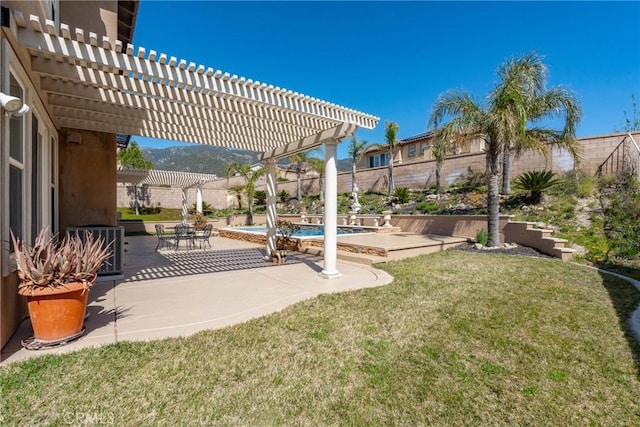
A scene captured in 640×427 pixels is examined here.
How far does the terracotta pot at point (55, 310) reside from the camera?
11.1 ft

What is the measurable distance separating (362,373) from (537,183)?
13146 millimetres

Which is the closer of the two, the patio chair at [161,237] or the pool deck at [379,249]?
the pool deck at [379,249]

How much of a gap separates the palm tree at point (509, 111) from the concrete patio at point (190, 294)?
5697 mm

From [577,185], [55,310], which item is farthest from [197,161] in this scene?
[55,310]

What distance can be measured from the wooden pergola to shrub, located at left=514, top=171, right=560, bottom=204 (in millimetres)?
9380

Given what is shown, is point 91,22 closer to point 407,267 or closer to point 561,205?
point 407,267

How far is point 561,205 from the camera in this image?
12.2 meters

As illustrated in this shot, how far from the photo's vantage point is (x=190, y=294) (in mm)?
5801

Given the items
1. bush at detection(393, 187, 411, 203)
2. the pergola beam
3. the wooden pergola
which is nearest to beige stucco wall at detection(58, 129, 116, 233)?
the wooden pergola

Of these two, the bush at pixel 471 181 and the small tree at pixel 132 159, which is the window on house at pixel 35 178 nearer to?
the bush at pixel 471 181

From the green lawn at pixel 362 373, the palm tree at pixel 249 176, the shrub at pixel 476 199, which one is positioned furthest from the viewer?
the palm tree at pixel 249 176

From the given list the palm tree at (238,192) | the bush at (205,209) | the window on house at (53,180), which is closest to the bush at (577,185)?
the window on house at (53,180)

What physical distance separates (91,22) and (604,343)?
1173 cm

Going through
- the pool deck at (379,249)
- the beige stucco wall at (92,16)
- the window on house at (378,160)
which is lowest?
the pool deck at (379,249)
